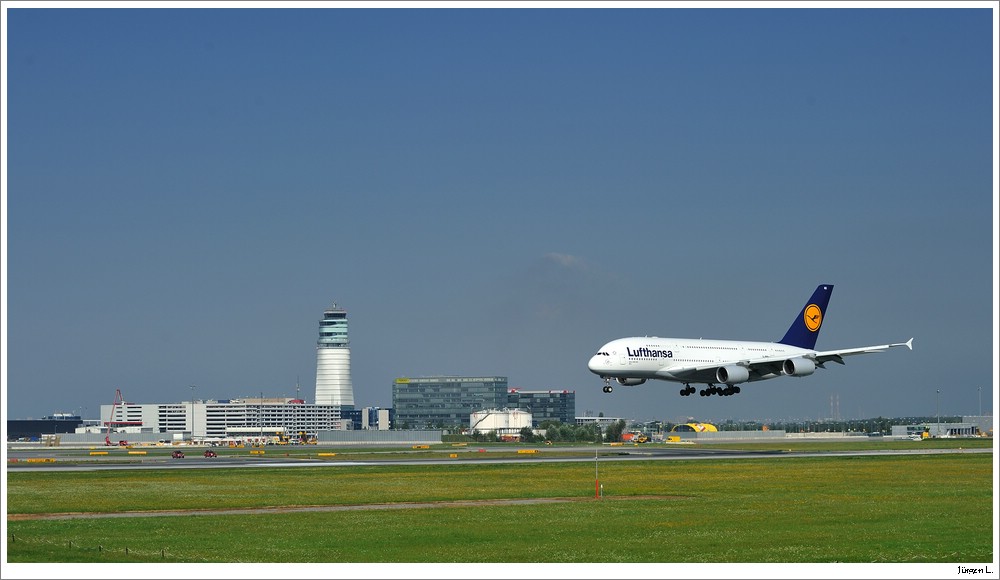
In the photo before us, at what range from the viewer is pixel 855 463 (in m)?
103

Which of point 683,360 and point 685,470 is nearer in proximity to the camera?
point 685,470

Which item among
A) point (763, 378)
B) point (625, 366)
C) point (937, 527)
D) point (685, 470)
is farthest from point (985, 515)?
point (763, 378)

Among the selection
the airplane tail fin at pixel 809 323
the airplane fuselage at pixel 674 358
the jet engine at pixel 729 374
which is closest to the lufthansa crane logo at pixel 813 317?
the airplane tail fin at pixel 809 323

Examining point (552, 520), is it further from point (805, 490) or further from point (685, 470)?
point (685, 470)

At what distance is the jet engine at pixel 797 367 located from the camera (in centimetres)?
12306

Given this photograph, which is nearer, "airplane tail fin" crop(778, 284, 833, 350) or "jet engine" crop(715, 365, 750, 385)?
"jet engine" crop(715, 365, 750, 385)

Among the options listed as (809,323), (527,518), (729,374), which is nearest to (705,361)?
(729,374)

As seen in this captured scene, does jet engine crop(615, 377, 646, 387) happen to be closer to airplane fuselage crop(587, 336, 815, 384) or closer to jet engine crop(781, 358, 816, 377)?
airplane fuselage crop(587, 336, 815, 384)

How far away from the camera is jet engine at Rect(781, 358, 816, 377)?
123 m

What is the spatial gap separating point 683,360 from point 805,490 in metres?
46.9

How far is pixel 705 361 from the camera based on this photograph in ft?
390

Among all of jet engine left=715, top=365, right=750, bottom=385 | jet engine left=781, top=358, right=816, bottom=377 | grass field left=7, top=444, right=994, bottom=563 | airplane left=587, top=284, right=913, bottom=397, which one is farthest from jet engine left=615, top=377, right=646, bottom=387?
grass field left=7, top=444, right=994, bottom=563

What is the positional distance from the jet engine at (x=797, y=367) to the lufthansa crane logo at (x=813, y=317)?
508 inches

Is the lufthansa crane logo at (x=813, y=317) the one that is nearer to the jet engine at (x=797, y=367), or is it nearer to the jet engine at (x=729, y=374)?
the jet engine at (x=797, y=367)
